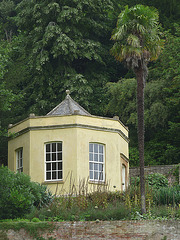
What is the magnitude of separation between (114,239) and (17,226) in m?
3.59

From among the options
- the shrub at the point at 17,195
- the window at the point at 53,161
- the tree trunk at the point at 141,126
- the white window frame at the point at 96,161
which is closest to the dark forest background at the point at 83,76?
the window at the point at 53,161

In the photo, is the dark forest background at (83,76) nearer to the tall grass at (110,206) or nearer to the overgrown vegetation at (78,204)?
the overgrown vegetation at (78,204)

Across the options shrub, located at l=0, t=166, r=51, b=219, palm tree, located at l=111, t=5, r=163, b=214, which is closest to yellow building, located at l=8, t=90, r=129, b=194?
shrub, located at l=0, t=166, r=51, b=219

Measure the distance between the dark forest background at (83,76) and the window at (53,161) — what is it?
7949 mm

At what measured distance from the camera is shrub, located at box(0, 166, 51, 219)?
979 inches

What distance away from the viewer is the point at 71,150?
31688 mm

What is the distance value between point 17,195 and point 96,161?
789cm

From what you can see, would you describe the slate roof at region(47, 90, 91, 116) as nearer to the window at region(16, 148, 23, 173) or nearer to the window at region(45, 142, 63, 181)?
the window at region(45, 142, 63, 181)

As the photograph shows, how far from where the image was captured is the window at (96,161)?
3197cm

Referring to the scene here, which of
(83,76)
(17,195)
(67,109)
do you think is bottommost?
(17,195)

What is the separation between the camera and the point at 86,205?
25.5m

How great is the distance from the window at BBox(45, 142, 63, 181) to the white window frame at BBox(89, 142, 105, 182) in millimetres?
1576

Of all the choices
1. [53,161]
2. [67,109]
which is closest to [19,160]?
[53,161]

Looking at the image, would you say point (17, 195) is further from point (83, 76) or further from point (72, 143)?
point (83, 76)
